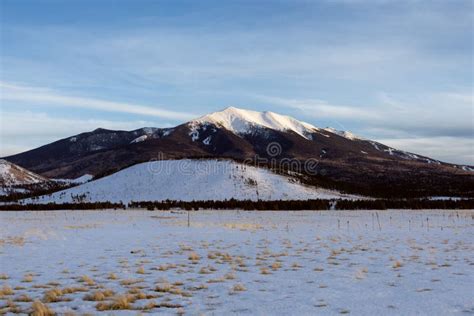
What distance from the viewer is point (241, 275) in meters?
15.3

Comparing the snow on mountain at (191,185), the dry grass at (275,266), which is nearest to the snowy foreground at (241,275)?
the dry grass at (275,266)

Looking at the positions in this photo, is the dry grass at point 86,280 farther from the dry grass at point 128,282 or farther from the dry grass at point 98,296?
the dry grass at point 98,296

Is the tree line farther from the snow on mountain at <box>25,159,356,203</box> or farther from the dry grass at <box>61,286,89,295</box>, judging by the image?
the dry grass at <box>61,286,89,295</box>

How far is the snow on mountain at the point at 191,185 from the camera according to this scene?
7631cm

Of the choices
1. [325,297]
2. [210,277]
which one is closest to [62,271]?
[210,277]

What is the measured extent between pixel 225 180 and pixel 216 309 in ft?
234

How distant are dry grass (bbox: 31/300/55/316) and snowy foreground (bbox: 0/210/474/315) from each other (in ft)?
0.18

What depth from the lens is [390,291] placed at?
1255 centimetres

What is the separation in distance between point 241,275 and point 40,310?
21.7 feet

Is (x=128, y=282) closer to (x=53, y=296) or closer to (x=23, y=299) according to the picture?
(x=53, y=296)

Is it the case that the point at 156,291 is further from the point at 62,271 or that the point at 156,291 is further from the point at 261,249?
the point at 261,249

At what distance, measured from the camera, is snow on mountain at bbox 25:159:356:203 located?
76312 mm

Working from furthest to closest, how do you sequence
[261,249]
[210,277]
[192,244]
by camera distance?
1. [192,244]
2. [261,249]
3. [210,277]

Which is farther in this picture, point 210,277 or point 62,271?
point 62,271
